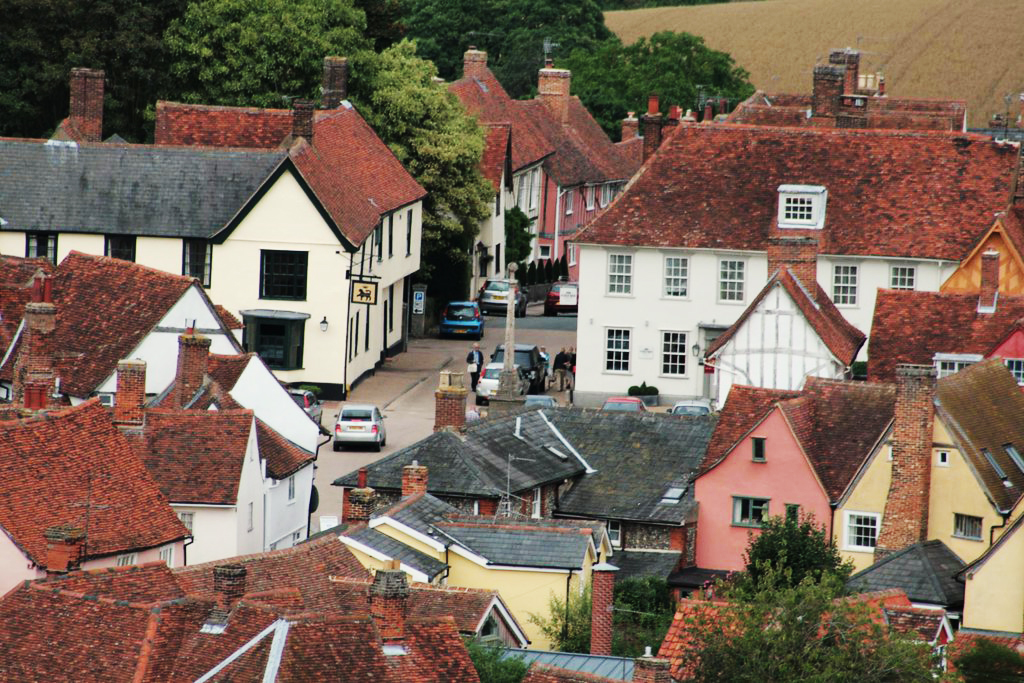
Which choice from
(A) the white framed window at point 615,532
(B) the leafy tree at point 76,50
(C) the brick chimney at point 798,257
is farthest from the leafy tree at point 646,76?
(A) the white framed window at point 615,532

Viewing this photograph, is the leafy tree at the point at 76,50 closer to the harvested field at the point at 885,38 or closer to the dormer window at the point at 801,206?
the dormer window at the point at 801,206

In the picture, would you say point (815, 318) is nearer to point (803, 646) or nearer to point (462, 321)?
point (462, 321)

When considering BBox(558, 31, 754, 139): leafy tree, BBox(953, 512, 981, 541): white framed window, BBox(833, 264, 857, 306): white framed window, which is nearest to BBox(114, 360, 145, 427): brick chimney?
BBox(953, 512, 981, 541): white framed window

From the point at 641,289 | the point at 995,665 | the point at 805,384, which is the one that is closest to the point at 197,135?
the point at 641,289

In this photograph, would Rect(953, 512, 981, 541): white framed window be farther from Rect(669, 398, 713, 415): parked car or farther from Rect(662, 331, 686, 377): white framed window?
Rect(662, 331, 686, 377): white framed window

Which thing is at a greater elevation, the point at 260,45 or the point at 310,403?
the point at 260,45

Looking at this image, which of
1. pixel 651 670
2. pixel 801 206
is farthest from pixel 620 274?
pixel 651 670

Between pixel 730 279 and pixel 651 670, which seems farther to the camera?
pixel 730 279
